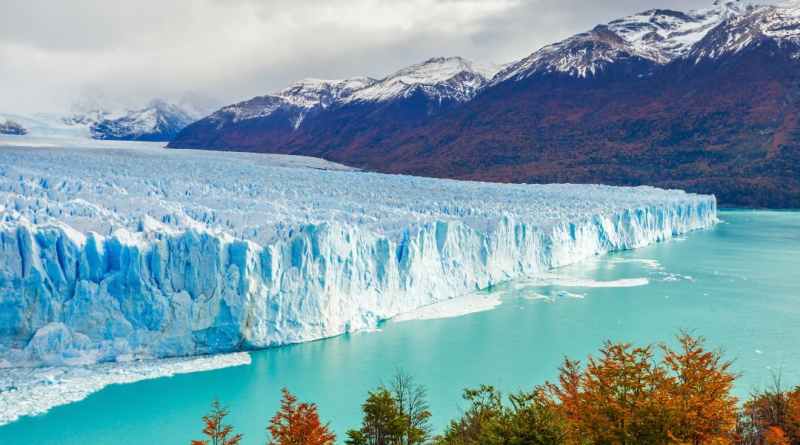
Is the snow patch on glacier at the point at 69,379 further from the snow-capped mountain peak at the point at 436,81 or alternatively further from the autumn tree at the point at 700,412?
the snow-capped mountain peak at the point at 436,81

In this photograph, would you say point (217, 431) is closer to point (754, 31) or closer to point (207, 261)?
point (207, 261)

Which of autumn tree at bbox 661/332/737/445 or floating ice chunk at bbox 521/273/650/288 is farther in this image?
floating ice chunk at bbox 521/273/650/288

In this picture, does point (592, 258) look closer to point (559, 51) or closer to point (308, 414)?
point (308, 414)

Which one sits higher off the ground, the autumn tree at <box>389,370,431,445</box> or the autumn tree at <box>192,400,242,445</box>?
the autumn tree at <box>192,400,242,445</box>

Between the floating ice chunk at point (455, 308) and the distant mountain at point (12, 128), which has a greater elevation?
the distant mountain at point (12, 128)

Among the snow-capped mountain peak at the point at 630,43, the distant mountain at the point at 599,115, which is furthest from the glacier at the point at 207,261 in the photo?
the snow-capped mountain peak at the point at 630,43

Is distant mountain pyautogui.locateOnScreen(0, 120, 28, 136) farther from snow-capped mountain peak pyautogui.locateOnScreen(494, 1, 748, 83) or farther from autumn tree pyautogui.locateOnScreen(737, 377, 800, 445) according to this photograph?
autumn tree pyautogui.locateOnScreen(737, 377, 800, 445)

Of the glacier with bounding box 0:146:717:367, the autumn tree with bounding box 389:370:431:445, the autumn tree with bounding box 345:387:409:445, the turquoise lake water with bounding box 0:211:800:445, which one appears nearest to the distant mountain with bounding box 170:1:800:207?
the turquoise lake water with bounding box 0:211:800:445
